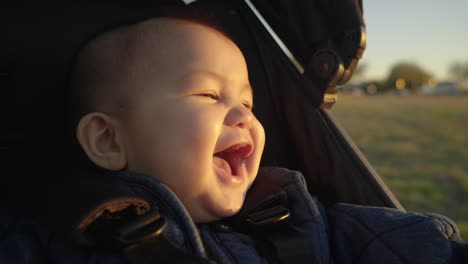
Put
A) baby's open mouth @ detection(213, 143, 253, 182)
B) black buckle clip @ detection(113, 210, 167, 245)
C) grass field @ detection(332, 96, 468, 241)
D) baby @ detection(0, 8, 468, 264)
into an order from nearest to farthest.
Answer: black buckle clip @ detection(113, 210, 167, 245)
baby @ detection(0, 8, 468, 264)
baby's open mouth @ detection(213, 143, 253, 182)
grass field @ detection(332, 96, 468, 241)

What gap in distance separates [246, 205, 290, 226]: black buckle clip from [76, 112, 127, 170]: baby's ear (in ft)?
1.28

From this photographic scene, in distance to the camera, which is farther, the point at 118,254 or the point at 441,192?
the point at 441,192

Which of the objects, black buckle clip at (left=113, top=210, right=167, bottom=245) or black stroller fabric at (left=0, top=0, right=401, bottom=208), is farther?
black stroller fabric at (left=0, top=0, right=401, bottom=208)

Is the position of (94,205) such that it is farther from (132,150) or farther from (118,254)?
(132,150)

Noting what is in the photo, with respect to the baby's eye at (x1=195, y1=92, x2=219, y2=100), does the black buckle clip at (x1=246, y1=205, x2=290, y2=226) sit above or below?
below

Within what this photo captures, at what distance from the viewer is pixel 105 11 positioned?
4.22ft

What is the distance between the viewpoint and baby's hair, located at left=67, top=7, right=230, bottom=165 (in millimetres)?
1165

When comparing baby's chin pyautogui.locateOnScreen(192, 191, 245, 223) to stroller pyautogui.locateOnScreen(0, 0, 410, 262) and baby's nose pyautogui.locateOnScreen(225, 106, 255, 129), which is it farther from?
stroller pyautogui.locateOnScreen(0, 0, 410, 262)

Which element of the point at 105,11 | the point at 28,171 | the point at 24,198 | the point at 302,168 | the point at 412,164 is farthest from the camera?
the point at 412,164

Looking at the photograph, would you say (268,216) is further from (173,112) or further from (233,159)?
(173,112)

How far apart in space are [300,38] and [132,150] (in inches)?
26.0

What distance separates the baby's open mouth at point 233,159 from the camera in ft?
Answer: 3.79

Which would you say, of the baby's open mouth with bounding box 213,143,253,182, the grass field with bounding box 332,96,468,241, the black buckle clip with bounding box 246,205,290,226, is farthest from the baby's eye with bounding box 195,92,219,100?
the grass field with bounding box 332,96,468,241


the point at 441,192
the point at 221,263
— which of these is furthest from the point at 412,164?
the point at 221,263
